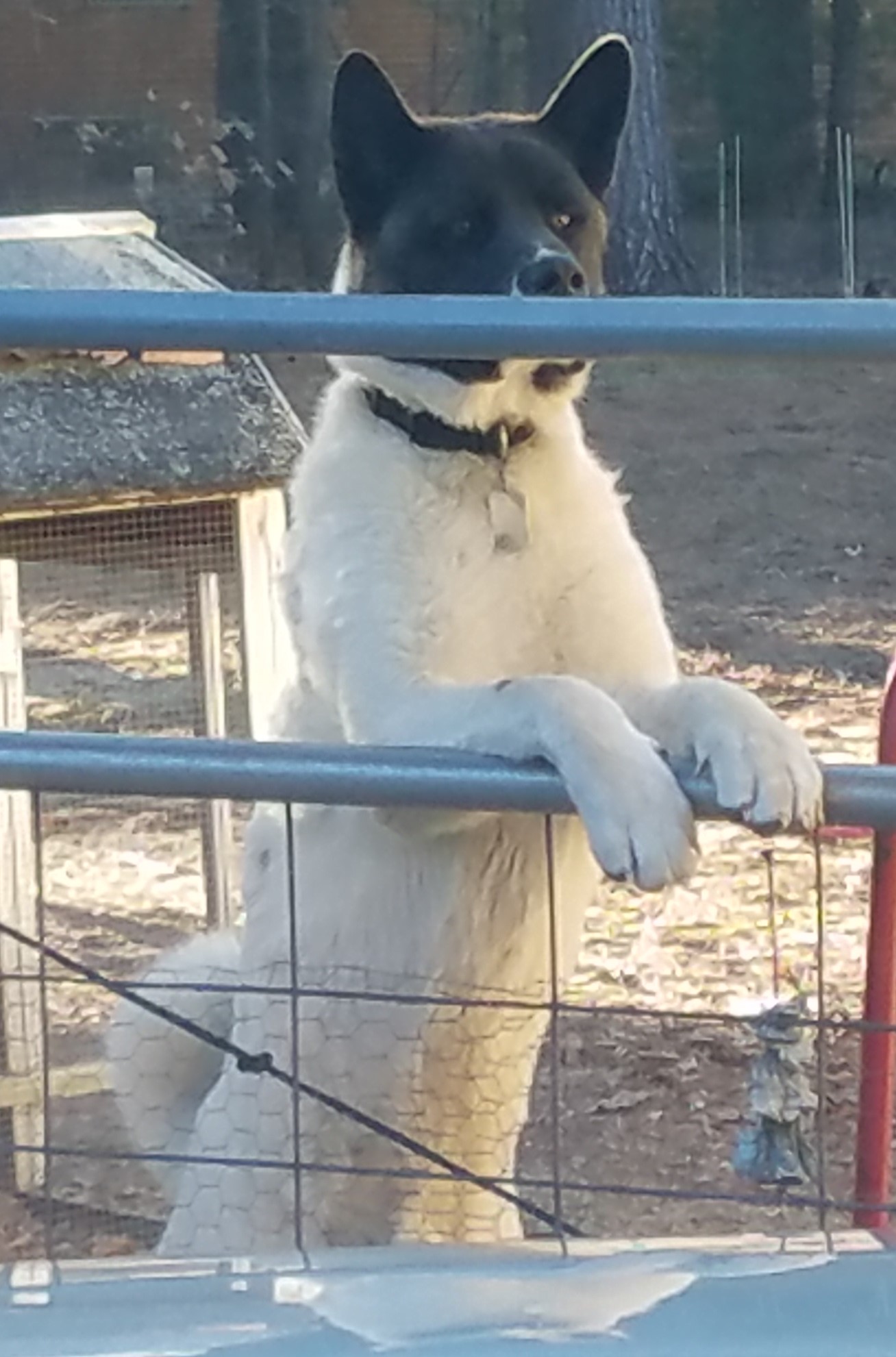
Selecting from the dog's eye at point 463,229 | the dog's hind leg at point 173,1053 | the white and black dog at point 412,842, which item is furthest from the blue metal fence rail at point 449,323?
the dog's eye at point 463,229

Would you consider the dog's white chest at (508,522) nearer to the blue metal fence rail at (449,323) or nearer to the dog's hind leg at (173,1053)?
the dog's hind leg at (173,1053)

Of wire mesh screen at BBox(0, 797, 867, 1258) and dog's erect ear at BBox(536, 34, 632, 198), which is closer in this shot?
wire mesh screen at BBox(0, 797, 867, 1258)

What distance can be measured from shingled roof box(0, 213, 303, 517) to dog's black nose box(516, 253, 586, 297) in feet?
2.59

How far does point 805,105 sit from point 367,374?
12.8m

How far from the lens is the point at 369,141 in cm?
314

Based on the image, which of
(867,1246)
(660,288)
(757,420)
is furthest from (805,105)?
(867,1246)

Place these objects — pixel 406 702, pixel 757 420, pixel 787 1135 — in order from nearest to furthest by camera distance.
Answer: pixel 406 702, pixel 787 1135, pixel 757 420

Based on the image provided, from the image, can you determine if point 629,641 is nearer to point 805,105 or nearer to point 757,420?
point 757,420

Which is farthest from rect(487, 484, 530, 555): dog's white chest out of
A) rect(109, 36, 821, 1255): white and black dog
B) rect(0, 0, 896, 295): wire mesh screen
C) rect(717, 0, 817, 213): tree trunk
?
rect(717, 0, 817, 213): tree trunk

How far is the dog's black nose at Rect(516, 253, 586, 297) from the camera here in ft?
9.47

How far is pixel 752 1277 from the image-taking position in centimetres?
138

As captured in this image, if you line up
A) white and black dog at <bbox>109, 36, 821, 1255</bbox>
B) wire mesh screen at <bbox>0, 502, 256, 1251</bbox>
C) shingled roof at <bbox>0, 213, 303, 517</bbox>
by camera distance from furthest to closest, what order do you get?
wire mesh screen at <bbox>0, 502, 256, 1251</bbox>
shingled roof at <bbox>0, 213, 303, 517</bbox>
white and black dog at <bbox>109, 36, 821, 1255</bbox>

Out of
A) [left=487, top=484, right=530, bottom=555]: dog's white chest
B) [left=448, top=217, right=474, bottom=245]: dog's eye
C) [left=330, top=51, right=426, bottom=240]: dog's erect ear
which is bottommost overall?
[left=487, top=484, right=530, bottom=555]: dog's white chest

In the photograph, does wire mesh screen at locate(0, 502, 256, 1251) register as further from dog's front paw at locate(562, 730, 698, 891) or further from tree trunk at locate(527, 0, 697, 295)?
tree trunk at locate(527, 0, 697, 295)
